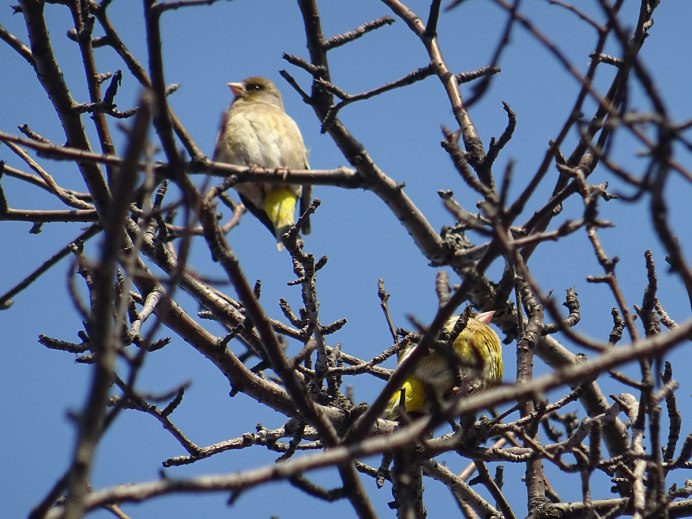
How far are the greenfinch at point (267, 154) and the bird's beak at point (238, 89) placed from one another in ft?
2.30

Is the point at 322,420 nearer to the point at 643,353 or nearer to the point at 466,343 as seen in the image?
the point at 643,353

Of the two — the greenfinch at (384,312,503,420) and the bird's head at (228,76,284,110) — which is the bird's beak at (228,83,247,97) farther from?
the greenfinch at (384,312,503,420)

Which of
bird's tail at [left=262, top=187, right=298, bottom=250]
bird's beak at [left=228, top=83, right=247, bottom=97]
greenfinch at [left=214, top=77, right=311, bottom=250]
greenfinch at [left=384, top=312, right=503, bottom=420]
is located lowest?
greenfinch at [left=384, top=312, right=503, bottom=420]

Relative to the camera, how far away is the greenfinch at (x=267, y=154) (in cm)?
638

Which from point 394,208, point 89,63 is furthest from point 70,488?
point 89,63

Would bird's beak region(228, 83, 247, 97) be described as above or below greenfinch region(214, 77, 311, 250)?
above

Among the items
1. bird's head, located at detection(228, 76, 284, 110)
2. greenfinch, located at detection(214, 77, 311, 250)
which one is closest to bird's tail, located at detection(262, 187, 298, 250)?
greenfinch, located at detection(214, 77, 311, 250)

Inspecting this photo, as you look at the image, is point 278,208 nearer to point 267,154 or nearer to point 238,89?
point 267,154

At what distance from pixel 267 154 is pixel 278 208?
2.00ft

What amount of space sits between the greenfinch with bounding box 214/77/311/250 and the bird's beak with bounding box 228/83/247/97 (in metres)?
0.70

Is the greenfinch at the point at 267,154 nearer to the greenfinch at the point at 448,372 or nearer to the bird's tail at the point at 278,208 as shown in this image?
the bird's tail at the point at 278,208

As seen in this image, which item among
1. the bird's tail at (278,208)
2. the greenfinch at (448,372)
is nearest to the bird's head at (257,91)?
the bird's tail at (278,208)

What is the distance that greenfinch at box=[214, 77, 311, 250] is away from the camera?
638 centimetres

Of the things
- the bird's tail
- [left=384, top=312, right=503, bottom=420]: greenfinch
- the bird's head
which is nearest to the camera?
[left=384, top=312, right=503, bottom=420]: greenfinch
